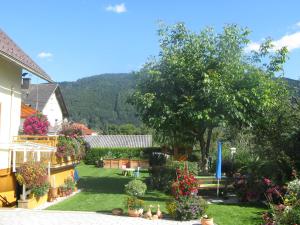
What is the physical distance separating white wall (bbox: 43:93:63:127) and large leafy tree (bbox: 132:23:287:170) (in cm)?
3223

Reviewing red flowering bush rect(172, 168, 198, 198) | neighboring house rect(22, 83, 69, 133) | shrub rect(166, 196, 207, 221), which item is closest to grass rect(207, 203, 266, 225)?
shrub rect(166, 196, 207, 221)

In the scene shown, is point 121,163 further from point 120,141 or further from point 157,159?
point 120,141

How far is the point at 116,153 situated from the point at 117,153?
132mm

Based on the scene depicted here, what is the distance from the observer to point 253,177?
64.6 ft

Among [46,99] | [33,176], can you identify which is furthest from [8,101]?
[46,99]

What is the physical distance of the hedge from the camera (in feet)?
166

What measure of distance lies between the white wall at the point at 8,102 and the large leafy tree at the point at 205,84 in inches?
240

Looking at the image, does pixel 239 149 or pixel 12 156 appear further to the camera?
pixel 239 149

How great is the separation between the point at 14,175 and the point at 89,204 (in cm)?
329

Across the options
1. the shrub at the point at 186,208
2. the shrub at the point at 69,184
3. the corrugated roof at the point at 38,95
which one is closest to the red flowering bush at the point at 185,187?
the shrub at the point at 186,208

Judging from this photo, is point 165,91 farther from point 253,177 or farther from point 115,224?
point 115,224

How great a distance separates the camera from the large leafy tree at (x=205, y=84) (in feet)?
71.1

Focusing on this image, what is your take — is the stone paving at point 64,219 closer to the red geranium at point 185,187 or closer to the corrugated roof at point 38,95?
the red geranium at point 185,187

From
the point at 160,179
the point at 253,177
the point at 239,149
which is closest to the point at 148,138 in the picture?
the point at 239,149
